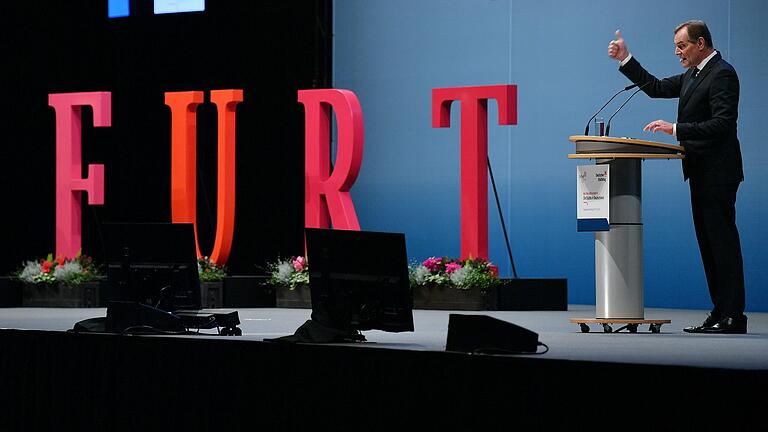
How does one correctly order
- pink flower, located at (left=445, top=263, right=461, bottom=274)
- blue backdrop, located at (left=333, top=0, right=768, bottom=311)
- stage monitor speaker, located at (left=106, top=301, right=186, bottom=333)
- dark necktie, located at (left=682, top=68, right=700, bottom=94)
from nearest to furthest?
stage monitor speaker, located at (left=106, top=301, right=186, bottom=333) → dark necktie, located at (left=682, top=68, right=700, bottom=94) → pink flower, located at (left=445, top=263, right=461, bottom=274) → blue backdrop, located at (left=333, top=0, right=768, bottom=311)

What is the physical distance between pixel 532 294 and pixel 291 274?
1.84m

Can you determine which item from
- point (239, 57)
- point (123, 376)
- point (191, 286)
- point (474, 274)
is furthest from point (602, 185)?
point (239, 57)

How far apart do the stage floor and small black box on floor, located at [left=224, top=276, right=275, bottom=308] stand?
513mm

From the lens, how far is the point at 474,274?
8516mm

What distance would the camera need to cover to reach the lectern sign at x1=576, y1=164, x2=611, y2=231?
5676mm

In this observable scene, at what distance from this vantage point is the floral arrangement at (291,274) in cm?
899

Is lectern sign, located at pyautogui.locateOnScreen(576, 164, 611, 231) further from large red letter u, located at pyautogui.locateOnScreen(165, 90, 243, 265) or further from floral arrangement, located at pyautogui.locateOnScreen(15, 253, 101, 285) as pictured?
floral arrangement, located at pyautogui.locateOnScreen(15, 253, 101, 285)

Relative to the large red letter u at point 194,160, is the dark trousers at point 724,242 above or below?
below

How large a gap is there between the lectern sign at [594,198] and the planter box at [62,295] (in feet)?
15.2

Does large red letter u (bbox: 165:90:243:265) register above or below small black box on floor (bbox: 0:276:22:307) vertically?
above

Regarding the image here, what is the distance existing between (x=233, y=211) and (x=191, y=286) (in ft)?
12.6

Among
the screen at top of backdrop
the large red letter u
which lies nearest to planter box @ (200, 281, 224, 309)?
the large red letter u

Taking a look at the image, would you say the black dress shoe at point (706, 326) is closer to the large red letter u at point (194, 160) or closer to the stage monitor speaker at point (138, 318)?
the stage monitor speaker at point (138, 318)

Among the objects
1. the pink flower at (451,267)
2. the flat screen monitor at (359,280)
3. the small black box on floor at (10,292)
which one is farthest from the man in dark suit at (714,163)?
the small black box on floor at (10,292)
